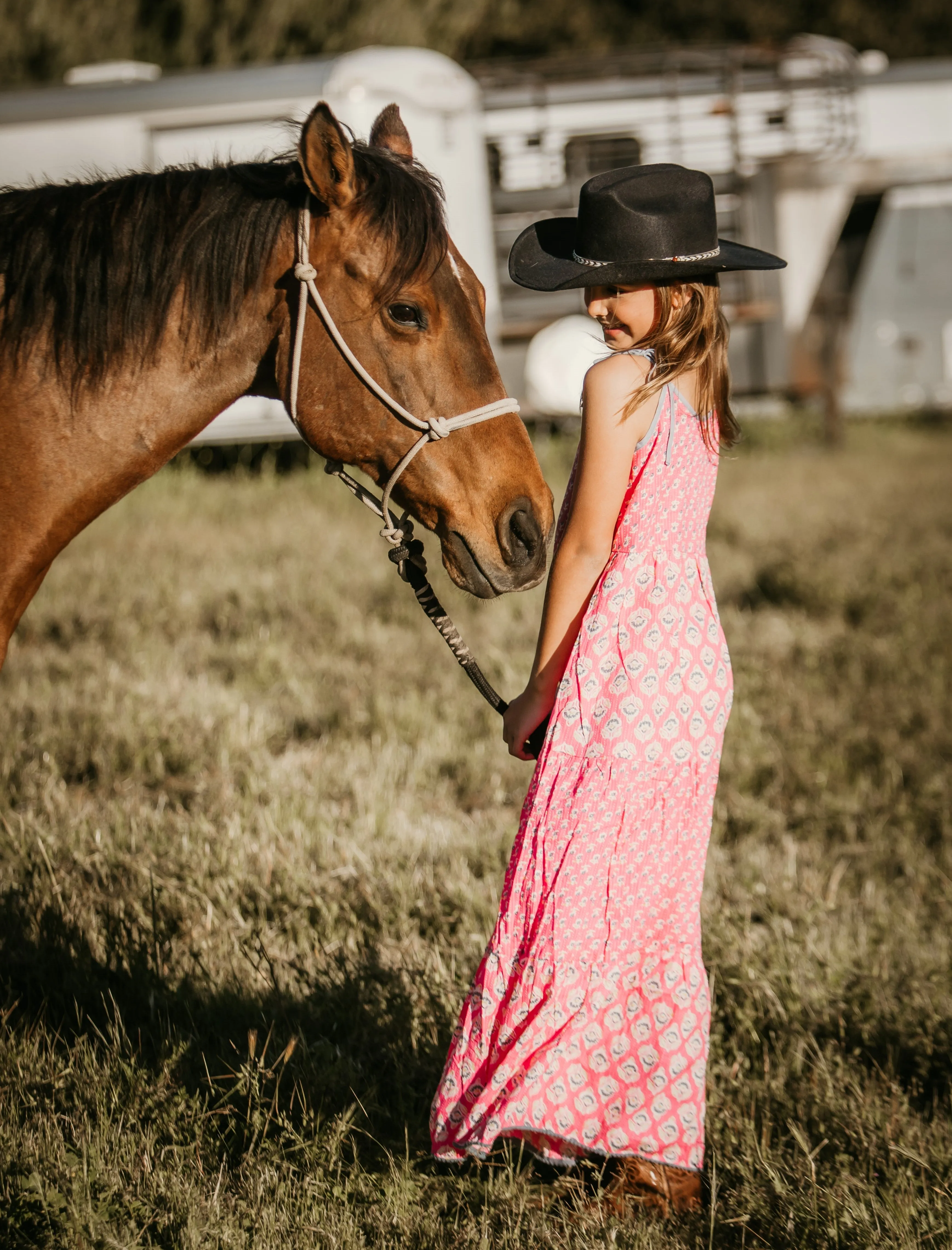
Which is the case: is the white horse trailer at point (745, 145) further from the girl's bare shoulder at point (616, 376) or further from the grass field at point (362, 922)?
the girl's bare shoulder at point (616, 376)

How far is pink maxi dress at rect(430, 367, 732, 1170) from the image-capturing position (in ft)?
6.15

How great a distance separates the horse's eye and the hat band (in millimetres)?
330

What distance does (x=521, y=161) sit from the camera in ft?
36.0

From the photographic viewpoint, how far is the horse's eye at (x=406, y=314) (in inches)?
81.8

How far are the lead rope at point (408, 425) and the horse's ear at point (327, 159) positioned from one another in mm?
70

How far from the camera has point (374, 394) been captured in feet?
6.93

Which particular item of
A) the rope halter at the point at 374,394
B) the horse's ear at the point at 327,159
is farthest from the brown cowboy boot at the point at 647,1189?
the horse's ear at the point at 327,159

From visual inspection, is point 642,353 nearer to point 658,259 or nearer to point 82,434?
point 658,259

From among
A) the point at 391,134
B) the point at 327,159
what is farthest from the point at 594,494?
the point at 391,134

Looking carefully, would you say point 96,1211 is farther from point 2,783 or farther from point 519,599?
point 519,599

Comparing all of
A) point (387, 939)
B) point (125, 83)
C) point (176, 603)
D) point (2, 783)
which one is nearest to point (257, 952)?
point (387, 939)

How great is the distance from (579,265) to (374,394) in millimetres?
468

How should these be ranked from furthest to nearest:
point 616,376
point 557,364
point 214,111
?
point 557,364, point 214,111, point 616,376

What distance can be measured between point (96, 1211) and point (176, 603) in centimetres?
427
